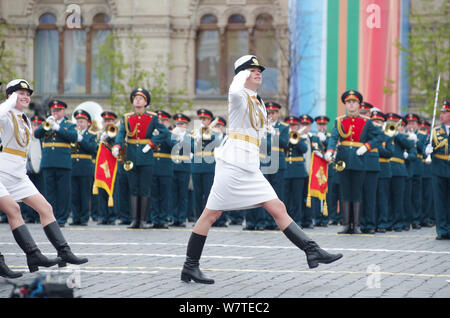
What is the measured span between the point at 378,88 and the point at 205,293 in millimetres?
18705

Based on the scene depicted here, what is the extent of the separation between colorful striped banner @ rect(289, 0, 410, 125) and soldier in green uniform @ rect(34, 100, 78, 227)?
10611 millimetres

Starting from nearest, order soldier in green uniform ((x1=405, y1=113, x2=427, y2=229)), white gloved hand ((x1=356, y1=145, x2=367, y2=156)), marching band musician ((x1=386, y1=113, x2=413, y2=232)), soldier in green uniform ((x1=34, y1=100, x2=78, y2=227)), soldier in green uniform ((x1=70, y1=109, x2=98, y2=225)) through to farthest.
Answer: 1. white gloved hand ((x1=356, y1=145, x2=367, y2=156))
2. soldier in green uniform ((x1=34, y1=100, x2=78, y2=227))
3. marching band musician ((x1=386, y1=113, x2=413, y2=232))
4. soldier in green uniform ((x1=70, y1=109, x2=98, y2=225))
5. soldier in green uniform ((x1=405, y1=113, x2=427, y2=229))

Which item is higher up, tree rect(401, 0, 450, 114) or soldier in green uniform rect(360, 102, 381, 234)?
tree rect(401, 0, 450, 114)

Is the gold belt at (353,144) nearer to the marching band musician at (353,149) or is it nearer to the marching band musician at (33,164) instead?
the marching band musician at (353,149)

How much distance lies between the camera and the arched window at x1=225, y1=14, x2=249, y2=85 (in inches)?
1399

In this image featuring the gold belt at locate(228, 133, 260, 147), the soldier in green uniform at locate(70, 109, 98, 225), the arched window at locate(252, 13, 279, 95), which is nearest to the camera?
the gold belt at locate(228, 133, 260, 147)

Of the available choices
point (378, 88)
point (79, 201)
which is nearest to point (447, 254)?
point (79, 201)

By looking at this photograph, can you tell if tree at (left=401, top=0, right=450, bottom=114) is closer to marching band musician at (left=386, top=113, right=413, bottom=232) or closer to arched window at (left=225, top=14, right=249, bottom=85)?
arched window at (left=225, top=14, right=249, bottom=85)

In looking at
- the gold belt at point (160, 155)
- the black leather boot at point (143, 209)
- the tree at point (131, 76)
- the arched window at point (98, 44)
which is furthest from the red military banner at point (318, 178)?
the arched window at point (98, 44)

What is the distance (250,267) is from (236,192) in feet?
4.96

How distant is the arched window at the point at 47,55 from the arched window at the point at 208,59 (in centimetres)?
599

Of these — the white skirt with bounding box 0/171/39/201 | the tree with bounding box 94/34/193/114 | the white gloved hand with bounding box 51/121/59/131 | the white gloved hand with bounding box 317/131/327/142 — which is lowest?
the white skirt with bounding box 0/171/39/201

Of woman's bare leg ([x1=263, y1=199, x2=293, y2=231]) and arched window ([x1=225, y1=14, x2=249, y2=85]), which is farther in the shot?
arched window ([x1=225, y1=14, x2=249, y2=85])

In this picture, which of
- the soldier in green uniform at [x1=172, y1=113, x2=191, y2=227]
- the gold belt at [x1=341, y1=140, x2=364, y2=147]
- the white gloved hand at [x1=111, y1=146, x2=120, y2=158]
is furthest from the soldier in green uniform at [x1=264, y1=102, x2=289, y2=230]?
the white gloved hand at [x1=111, y1=146, x2=120, y2=158]
